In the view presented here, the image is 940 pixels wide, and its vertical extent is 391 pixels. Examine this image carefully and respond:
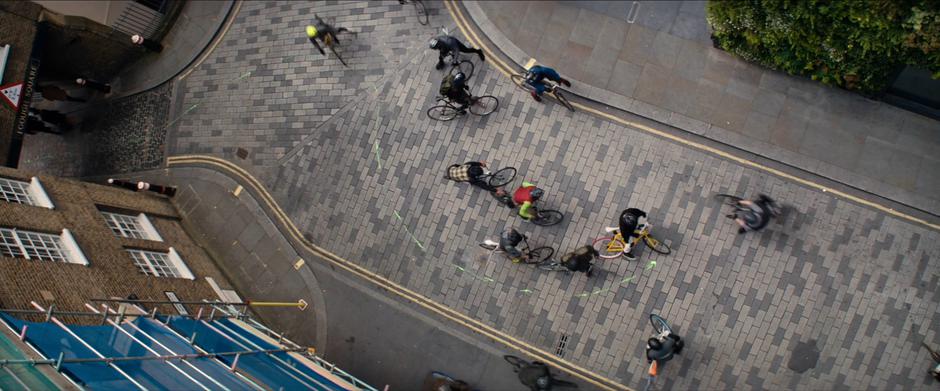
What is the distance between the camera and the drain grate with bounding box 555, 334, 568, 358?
18.2 meters

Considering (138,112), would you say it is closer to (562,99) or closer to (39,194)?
(39,194)

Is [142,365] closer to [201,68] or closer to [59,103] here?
[201,68]

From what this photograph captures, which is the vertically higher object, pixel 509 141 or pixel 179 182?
pixel 509 141

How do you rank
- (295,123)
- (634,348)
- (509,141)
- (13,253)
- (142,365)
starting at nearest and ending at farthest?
1. (142,365)
2. (13,253)
3. (634,348)
4. (509,141)
5. (295,123)

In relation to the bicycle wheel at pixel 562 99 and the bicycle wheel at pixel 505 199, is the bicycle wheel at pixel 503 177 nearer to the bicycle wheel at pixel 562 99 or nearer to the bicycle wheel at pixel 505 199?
the bicycle wheel at pixel 505 199

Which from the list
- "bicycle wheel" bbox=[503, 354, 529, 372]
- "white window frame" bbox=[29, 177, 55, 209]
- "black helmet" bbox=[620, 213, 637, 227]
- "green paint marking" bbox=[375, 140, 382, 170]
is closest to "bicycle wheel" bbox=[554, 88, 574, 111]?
"black helmet" bbox=[620, 213, 637, 227]

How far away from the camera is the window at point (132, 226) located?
19812 mm

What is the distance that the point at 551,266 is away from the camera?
18.4 metres

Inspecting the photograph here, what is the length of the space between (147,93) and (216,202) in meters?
5.58

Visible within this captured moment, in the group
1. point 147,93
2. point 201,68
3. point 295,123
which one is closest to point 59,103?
point 147,93

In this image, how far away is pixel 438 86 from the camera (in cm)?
2038

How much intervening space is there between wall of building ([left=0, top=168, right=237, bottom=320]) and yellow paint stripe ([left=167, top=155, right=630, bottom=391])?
2.51 meters

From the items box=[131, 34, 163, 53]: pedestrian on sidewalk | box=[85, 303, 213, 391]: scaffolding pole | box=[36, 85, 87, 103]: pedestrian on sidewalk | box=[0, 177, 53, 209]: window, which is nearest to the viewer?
box=[85, 303, 213, 391]: scaffolding pole

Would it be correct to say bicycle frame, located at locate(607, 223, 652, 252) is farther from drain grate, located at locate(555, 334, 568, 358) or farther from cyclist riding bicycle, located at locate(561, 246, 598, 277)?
drain grate, located at locate(555, 334, 568, 358)
